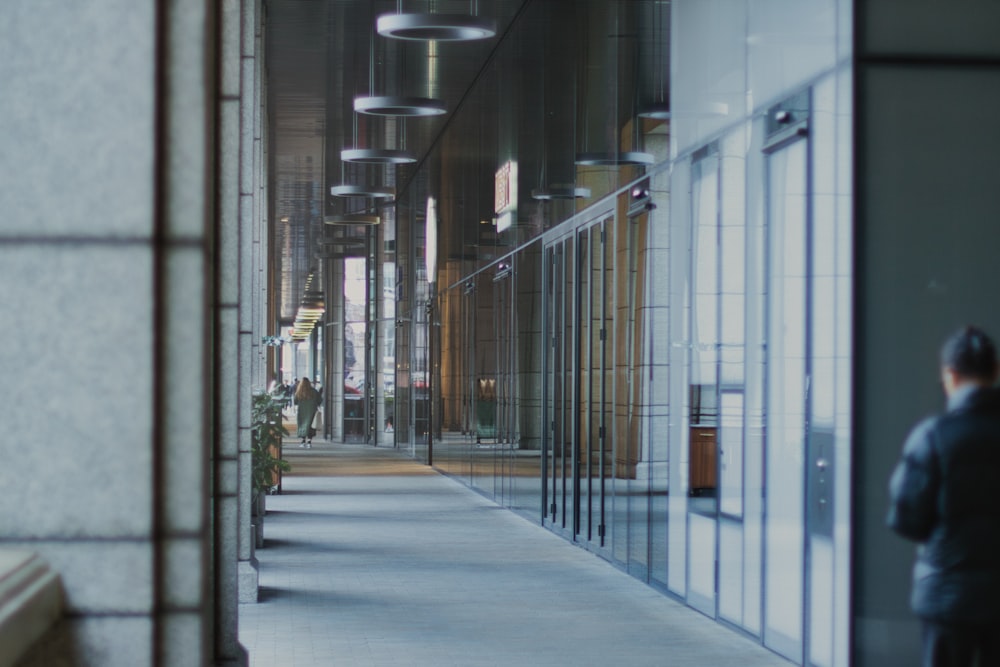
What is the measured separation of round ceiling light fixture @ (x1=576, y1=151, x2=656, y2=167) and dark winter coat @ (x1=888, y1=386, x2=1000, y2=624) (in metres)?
7.60

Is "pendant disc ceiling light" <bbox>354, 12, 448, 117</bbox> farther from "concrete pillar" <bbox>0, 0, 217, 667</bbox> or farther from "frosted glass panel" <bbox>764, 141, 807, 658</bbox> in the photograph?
"concrete pillar" <bbox>0, 0, 217, 667</bbox>

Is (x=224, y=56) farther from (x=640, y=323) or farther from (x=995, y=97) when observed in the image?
(x=640, y=323)

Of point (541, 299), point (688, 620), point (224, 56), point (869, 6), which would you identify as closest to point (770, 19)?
point (869, 6)

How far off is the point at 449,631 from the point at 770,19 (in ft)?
14.1

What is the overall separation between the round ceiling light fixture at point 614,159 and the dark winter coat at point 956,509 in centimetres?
760

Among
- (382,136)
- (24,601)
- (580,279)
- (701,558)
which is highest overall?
(382,136)

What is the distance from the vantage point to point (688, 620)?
10.3 metres

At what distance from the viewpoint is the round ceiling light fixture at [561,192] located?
1488 cm

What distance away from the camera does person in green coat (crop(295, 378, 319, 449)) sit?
3762cm

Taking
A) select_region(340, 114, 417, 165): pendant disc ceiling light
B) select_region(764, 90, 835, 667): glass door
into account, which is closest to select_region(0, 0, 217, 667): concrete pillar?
select_region(764, 90, 835, 667): glass door

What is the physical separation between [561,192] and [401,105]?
2.18 m

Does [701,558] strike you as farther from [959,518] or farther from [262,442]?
[959,518]

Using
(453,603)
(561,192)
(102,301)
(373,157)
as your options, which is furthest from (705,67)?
(373,157)

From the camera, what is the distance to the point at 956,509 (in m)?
4.52
